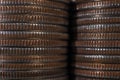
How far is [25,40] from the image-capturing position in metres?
1.24

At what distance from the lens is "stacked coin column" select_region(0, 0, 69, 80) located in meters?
1.23

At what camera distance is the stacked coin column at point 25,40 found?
4.05 ft

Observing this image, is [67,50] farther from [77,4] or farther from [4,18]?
[4,18]

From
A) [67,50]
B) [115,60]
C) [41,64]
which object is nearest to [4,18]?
[41,64]

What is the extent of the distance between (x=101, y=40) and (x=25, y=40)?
404mm

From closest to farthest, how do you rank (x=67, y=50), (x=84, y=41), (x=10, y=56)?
(x=10, y=56) < (x=84, y=41) < (x=67, y=50)

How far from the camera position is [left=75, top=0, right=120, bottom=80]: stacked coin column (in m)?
1.27

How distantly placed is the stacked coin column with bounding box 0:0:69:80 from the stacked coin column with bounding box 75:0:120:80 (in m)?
0.22

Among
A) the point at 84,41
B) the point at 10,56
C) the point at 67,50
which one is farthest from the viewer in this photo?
the point at 67,50

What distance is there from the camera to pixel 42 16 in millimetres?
1272

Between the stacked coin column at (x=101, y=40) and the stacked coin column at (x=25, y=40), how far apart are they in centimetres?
22

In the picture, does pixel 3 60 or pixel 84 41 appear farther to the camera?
→ pixel 84 41

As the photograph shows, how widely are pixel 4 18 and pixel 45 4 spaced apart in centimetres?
23

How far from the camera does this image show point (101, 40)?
1.28 meters
